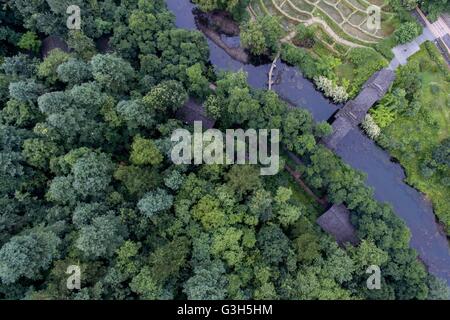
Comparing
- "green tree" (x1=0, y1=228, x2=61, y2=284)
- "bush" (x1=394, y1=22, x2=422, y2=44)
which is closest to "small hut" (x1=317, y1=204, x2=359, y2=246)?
"bush" (x1=394, y1=22, x2=422, y2=44)

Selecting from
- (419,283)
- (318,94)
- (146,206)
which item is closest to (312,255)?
(419,283)

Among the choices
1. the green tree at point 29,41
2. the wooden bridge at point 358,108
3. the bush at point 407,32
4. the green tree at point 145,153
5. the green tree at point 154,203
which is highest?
the bush at point 407,32

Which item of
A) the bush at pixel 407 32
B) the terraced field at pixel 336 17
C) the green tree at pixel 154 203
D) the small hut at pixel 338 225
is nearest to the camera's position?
the green tree at pixel 154 203

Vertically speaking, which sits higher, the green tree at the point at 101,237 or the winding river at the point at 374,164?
the winding river at the point at 374,164

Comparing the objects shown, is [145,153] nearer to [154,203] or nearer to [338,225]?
[154,203]

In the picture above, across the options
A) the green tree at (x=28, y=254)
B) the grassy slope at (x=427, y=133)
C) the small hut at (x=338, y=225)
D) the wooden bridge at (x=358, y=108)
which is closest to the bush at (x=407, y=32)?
the grassy slope at (x=427, y=133)

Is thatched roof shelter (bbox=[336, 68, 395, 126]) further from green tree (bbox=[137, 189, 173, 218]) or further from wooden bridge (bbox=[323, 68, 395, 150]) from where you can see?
green tree (bbox=[137, 189, 173, 218])

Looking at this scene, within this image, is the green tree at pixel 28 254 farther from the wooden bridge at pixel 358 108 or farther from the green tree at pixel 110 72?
the wooden bridge at pixel 358 108

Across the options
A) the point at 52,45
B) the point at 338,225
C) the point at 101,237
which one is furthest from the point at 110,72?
the point at 338,225
